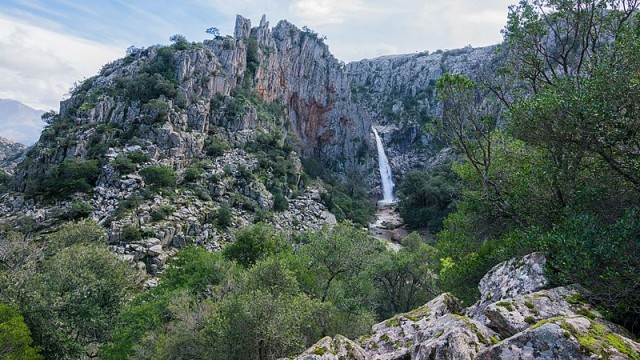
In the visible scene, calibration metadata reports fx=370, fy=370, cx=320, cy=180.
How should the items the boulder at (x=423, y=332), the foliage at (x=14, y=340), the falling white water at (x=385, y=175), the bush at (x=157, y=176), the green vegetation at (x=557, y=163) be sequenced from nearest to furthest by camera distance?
the boulder at (x=423, y=332), the green vegetation at (x=557, y=163), the foliage at (x=14, y=340), the bush at (x=157, y=176), the falling white water at (x=385, y=175)

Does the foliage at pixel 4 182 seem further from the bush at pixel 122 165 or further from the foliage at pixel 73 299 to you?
the foliage at pixel 73 299

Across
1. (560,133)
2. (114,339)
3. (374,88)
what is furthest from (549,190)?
(374,88)

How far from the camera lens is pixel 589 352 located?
226 inches

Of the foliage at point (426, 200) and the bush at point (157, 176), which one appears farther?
the foliage at point (426, 200)

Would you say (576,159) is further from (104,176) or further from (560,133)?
(104,176)

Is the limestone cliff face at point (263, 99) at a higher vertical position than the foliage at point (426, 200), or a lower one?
higher

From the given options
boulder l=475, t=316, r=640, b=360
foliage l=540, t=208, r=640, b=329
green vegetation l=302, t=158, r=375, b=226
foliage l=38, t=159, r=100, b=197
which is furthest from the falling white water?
boulder l=475, t=316, r=640, b=360

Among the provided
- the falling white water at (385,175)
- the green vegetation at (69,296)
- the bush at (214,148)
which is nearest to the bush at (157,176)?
the bush at (214,148)

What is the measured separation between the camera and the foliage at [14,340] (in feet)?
58.3

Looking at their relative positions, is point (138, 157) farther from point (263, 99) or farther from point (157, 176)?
point (263, 99)

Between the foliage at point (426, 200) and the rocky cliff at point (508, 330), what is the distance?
54.0m

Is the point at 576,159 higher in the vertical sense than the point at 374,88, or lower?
lower

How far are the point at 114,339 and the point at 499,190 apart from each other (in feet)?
71.0

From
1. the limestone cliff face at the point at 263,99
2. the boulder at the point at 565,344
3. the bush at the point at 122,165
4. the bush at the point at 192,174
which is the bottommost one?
the bush at the point at 192,174
